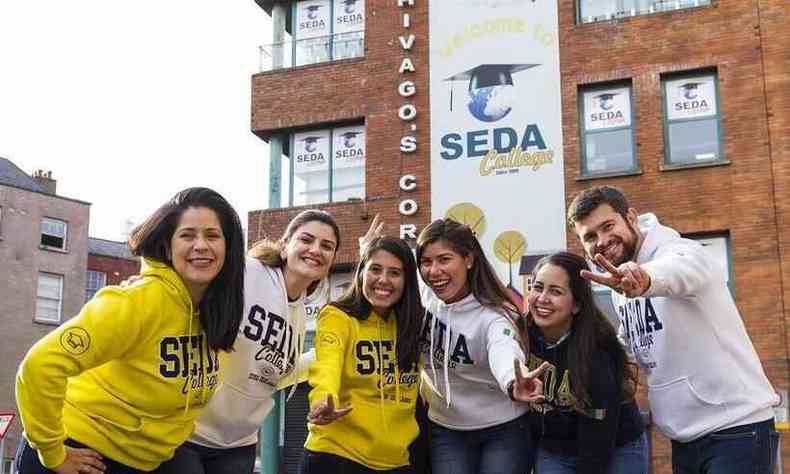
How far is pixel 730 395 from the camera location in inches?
179

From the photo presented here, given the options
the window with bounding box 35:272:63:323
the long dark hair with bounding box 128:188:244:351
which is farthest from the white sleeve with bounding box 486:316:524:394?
the window with bounding box 35:272:63:323

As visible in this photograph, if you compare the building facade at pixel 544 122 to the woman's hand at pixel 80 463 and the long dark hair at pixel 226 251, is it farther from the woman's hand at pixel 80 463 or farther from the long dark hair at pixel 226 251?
the woman's hand at pixel 80 463

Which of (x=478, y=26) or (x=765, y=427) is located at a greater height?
(x=478, y=26)

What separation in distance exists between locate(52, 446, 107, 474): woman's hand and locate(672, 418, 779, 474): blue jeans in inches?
117

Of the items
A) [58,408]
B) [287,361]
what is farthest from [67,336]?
[287,361]

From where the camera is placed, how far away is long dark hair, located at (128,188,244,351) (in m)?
4.20

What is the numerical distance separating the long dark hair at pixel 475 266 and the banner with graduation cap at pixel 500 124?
42.8 ft

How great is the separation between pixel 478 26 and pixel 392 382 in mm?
16106

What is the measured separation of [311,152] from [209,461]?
16.4m

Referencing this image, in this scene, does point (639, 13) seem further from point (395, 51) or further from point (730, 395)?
point (730, 395)

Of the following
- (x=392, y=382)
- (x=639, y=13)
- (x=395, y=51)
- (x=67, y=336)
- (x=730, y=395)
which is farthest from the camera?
(x=395, y=51)

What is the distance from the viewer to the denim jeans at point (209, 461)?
14.6 ft

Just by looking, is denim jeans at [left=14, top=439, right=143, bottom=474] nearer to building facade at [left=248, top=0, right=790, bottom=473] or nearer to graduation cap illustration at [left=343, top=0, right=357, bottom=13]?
building facade at [left=248, top=0, right=790, bottom=473]

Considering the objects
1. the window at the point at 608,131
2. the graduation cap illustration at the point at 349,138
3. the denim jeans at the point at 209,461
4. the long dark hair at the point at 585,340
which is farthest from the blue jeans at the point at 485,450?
the graduation cap illustration at the point at 349,138
